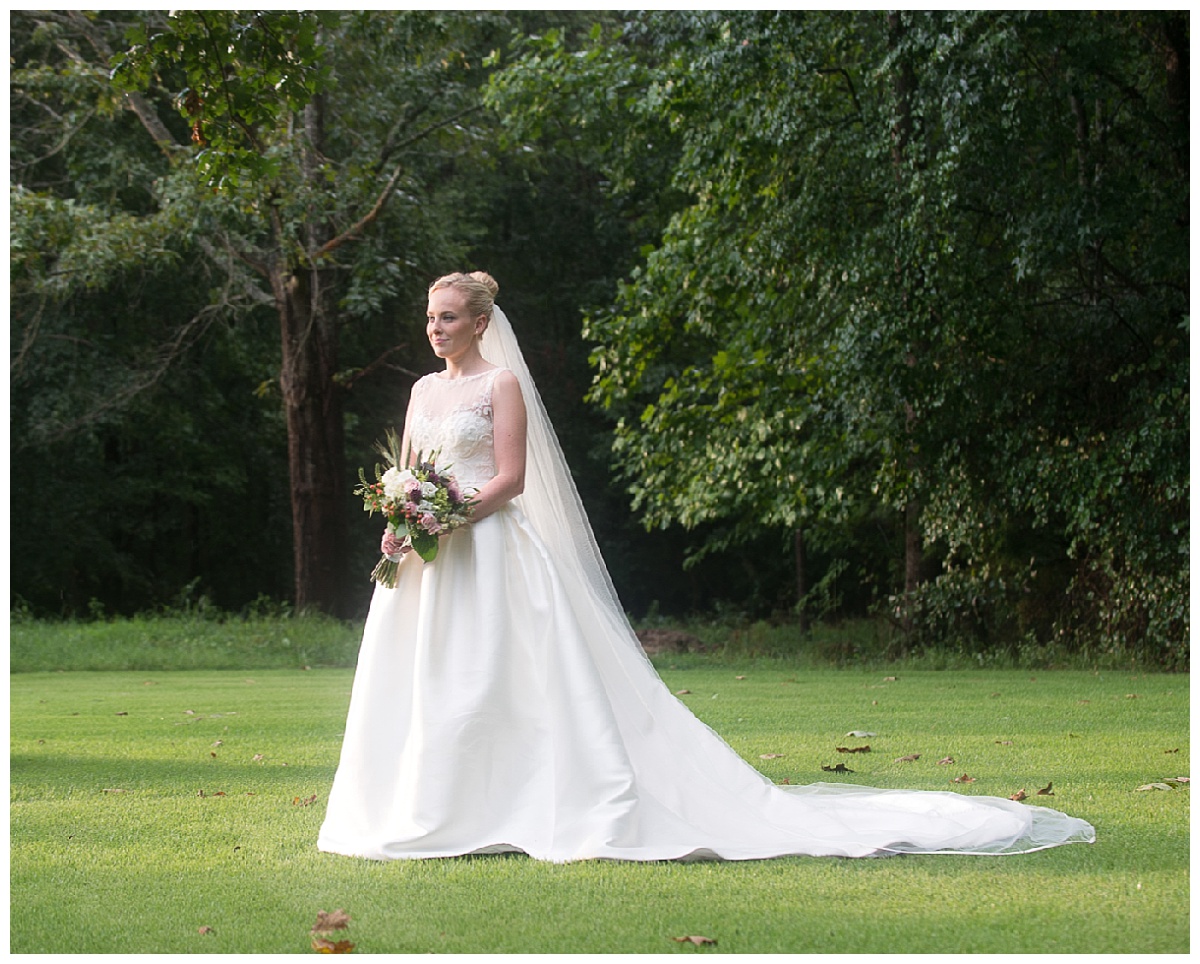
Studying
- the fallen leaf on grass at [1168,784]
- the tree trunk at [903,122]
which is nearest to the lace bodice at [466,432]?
the fallen leaf on grass at [1168,784]

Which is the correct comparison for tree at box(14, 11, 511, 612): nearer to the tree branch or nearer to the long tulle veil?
the tree branch

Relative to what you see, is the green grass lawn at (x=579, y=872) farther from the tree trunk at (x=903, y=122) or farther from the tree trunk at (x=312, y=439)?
the tree trunk at (x=312, y=439)

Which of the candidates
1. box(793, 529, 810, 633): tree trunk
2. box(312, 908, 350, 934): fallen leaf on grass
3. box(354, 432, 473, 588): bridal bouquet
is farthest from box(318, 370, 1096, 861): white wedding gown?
box(793, 529, 810, 633): tree trunk

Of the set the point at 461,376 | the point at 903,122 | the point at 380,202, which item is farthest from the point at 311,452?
the point at 461,376

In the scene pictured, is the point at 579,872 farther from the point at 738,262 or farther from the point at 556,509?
the point at 738,262

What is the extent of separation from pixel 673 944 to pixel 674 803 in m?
1.50

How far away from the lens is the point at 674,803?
5.25 metres

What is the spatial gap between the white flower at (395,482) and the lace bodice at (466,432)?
0.65ft

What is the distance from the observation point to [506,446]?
5.67 meters

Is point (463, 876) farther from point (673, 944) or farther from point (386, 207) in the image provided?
point (386, 207)

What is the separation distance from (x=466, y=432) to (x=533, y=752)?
56.1 inches

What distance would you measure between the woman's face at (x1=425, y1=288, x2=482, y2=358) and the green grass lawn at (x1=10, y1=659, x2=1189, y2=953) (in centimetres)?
217

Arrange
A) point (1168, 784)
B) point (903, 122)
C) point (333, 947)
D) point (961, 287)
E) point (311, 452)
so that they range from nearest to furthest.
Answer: point (333, 947) < point (1168, 784) < point (961, 287) < point (903, 122) < point (311, 452)

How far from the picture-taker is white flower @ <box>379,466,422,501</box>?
5484 mm
